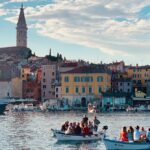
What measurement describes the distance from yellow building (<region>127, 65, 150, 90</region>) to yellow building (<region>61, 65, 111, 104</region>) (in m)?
13.7

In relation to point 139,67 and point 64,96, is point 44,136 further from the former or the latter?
point 139,67

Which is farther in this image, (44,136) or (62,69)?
(62,69)

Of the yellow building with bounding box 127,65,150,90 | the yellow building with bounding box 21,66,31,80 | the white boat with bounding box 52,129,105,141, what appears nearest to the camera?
the white boat with bounding box 52,129,105,141

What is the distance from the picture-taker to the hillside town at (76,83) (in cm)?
9706

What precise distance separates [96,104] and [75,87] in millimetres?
4425

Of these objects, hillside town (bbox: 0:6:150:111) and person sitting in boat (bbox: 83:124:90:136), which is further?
hillside town (bbox: 0:6:150:111)

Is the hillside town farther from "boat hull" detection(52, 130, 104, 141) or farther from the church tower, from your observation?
"boat hull" detection(52, 130, 104, 141)

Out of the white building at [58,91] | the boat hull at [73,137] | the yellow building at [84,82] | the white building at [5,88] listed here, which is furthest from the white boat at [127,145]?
the white building at [5,88]

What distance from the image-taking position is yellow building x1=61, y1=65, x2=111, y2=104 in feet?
317

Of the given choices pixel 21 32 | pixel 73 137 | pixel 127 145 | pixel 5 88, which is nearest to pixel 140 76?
pixel 5 88

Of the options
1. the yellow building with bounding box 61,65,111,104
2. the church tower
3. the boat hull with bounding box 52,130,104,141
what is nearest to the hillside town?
the yellow building with bounding box 61,65,111,104

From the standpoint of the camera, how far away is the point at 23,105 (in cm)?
9419

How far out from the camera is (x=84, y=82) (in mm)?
97188

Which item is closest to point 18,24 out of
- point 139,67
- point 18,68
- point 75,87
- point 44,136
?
point 18,68
